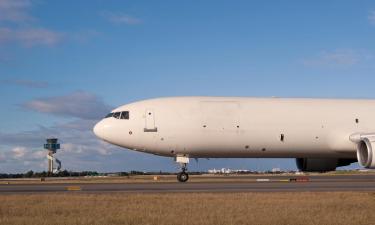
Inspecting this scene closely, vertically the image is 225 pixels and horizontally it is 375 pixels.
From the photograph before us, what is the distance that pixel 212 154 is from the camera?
3528 cm

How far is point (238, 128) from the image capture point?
34406 millimetres

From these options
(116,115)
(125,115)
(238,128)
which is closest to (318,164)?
(238,128)

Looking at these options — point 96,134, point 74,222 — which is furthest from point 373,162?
point 74,222

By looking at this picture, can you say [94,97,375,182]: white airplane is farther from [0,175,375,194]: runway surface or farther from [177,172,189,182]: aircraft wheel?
[0,175,375,194]: runway surface

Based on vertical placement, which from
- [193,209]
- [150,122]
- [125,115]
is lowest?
[193,209]

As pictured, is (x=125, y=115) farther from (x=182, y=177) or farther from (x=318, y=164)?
(x=318, y=164)

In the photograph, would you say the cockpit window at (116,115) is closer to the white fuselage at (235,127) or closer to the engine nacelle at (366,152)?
the white fuselage at (235,127)

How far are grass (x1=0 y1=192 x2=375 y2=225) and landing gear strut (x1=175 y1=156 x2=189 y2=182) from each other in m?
12.6

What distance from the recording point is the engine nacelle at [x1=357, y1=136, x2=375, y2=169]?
31.2 metres

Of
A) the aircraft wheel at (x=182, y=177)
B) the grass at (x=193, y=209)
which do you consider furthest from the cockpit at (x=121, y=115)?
the grass at (x=193, y=209)

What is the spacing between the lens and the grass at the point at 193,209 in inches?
532

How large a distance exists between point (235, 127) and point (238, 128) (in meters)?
0.20

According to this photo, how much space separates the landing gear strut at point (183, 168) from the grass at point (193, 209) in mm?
12552

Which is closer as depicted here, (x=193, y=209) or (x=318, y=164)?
(x=193, y=209)
